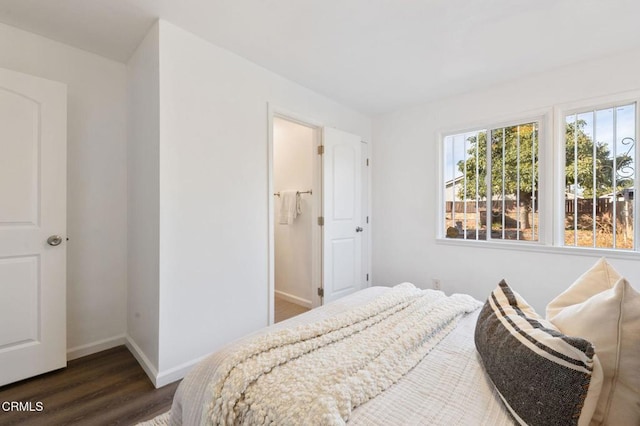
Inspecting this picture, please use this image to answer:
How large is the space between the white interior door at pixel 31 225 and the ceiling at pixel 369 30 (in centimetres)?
51

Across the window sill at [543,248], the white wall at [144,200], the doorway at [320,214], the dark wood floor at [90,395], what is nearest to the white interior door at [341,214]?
the doorway at [320,214]

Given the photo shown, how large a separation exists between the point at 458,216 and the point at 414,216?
472 mm

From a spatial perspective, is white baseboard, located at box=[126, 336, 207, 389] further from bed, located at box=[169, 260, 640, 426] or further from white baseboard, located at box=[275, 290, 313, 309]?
white baseboard, located at box=[275, 290, 313, 309]

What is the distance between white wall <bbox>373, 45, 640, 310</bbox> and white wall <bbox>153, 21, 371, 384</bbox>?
1715mm

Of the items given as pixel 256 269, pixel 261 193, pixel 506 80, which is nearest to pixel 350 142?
pixel 261 193

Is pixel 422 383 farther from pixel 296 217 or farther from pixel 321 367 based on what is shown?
pixel 296 217

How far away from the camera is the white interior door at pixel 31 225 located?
6.03 ft

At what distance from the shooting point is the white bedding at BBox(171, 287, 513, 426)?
0.81m

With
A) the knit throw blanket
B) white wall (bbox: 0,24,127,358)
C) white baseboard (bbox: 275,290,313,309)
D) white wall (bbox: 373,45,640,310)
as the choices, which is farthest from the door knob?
white wall (bbox: 373,45,640,310)

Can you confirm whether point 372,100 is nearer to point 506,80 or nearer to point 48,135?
point 506,80

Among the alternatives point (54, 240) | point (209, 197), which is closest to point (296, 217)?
point (209, 197)

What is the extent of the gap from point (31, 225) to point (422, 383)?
252cm

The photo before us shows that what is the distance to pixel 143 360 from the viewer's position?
2.07m

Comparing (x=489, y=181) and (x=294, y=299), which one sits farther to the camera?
(x=294, y=299)
